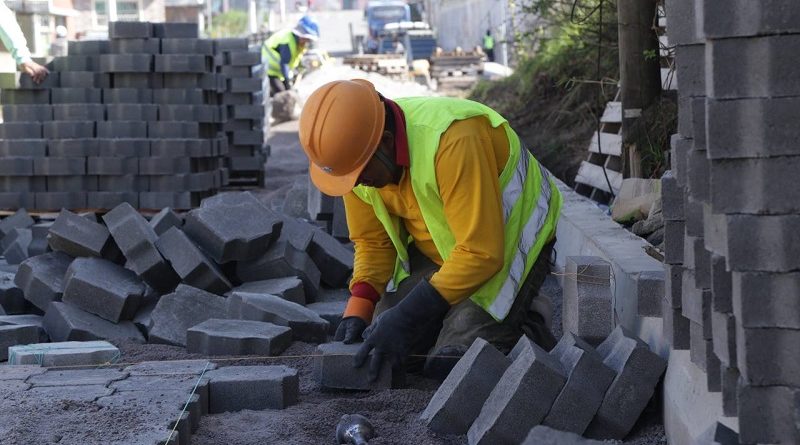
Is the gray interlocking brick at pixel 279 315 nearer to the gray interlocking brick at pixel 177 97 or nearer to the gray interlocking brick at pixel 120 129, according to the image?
the gray interlocking brick at pixel 120 129

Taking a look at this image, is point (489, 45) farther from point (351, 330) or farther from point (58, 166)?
point (351, 330)

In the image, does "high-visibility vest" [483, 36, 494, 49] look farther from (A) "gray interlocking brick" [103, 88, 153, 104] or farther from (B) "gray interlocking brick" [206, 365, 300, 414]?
(B) "gray interlocking brick" [206, 365, 300, 414]

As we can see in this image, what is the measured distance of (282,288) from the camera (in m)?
6.01

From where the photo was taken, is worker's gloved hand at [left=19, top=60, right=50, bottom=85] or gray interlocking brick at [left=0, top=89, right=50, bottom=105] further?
gray interlocking brick at [left=0, top=89, right=50, bottom=105]

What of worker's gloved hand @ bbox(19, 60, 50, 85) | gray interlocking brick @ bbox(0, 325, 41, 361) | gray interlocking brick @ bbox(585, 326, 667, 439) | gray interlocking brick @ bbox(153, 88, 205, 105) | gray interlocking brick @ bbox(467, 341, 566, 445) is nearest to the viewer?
gray interlocking brick @ bbox(467, 341, 566, 445)

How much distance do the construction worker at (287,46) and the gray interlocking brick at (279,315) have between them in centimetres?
1193

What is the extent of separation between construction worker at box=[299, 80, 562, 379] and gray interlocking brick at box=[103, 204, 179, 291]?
1.60m

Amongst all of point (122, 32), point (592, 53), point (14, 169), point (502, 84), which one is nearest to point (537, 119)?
point (592, 53)

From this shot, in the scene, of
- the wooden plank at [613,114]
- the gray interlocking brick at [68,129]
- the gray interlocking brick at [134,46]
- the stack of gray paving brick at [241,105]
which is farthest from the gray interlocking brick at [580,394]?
the stack of gray paving brick at [241,105]

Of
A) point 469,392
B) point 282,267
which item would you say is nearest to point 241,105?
point 282,267

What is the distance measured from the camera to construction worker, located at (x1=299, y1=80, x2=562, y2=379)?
4.26 meters

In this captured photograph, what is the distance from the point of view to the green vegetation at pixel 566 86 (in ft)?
31.2

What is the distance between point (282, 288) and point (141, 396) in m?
2.02

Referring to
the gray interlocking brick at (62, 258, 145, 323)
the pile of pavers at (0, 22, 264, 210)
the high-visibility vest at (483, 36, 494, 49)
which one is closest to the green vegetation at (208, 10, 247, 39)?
the high-visibility vest at (483, 36, 494, 49)
